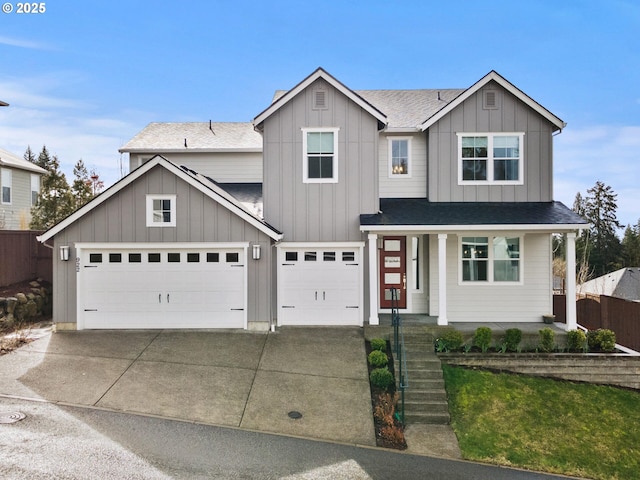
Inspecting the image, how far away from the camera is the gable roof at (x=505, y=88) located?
13023mm

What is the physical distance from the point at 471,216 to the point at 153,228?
29.8ft

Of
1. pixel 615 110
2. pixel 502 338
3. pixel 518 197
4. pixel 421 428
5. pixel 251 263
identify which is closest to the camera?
pixel 421 428

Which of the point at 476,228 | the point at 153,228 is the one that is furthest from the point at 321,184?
the point at 153,228

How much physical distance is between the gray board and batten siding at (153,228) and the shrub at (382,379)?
162 inches

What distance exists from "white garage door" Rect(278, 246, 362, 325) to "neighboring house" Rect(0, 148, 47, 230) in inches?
705

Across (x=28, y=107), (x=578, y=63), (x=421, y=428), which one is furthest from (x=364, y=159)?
(x=28, y=107)

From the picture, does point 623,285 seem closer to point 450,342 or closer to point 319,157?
point 450,342

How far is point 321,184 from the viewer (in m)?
12.9

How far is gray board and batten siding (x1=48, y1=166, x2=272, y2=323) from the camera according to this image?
1207 cm

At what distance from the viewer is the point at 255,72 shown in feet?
60.3

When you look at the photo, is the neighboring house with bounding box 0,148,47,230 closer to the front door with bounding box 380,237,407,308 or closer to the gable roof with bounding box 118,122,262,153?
the gable roof with bounding box 118,122,262,153

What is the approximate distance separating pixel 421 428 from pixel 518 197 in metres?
8.41

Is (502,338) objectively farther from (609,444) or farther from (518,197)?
(518,197)

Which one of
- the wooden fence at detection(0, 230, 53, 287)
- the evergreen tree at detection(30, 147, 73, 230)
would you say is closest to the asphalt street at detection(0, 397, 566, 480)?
the wooden fence at detection(0, 230, 53, 287)
